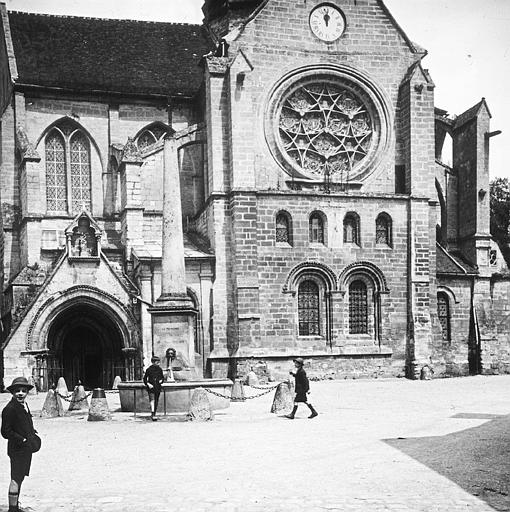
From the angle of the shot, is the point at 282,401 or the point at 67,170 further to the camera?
the point at 67,170

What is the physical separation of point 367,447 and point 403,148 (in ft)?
72.3

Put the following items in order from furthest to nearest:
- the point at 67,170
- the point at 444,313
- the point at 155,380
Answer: the point at 67,170, the point at 444,313, the point at 155,380

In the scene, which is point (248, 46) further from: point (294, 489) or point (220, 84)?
point (294, 489)

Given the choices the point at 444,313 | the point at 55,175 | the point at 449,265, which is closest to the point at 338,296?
→ the point at 444,313

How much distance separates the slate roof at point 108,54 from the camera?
117 feet

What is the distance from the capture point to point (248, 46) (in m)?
31.8

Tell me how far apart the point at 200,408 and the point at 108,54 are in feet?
80.0

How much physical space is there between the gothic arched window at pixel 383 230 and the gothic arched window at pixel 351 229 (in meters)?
0.88

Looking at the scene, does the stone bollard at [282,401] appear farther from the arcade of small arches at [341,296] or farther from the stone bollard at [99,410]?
the arcade of small arches at [341,296]

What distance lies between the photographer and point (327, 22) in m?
32.9

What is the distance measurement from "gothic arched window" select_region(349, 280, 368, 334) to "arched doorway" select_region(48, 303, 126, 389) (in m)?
9.13

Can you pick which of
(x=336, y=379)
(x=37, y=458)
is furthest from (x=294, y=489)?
(x=336, y=379)

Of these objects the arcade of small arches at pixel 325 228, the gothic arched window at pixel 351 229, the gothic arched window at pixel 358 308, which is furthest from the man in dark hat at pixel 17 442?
the gothic arched window at pixel 351 229

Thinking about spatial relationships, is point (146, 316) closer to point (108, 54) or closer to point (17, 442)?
point (108, 54)
